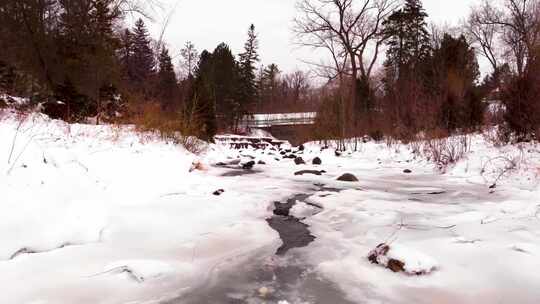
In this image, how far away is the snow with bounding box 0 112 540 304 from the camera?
1570 millimetres

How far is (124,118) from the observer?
687 centimetres

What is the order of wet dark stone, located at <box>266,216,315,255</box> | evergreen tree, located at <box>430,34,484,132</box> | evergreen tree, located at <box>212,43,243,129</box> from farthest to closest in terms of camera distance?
evergreen tree, located at <box>212,43,243,129</box>
evergreen tree, located at <box>430,34,484,132</box>
wet dark stone, located at <box>266,216,315,255</box>

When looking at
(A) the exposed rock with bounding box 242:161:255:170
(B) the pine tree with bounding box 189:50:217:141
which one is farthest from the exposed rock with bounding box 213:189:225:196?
(B) the pine tree with bounding box 189:50:217:141

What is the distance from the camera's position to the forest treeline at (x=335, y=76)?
21.9ft

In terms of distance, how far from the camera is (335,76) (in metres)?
13.7

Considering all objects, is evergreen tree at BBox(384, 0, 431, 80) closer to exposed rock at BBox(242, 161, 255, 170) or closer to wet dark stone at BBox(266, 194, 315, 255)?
exposed rock at BBox(242, 161, 255, 170)

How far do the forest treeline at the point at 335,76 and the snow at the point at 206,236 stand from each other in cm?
332

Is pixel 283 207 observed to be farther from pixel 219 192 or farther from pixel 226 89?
pixel 226 89

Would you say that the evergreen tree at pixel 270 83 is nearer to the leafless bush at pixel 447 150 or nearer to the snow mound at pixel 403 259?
the leafless bush at pixel 447 150

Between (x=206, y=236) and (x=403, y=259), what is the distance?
118 cm

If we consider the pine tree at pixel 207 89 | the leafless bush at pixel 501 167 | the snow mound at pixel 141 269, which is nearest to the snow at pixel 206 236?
the snow mound at pixel 141 269

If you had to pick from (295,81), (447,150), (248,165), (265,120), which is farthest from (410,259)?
(295,81)

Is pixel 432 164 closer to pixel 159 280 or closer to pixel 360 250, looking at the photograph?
pixel 360 250

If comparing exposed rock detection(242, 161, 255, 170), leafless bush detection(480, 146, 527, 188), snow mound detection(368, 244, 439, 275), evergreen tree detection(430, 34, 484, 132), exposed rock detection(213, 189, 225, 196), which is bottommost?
snow mound detection(368, 244, 439, 275)
